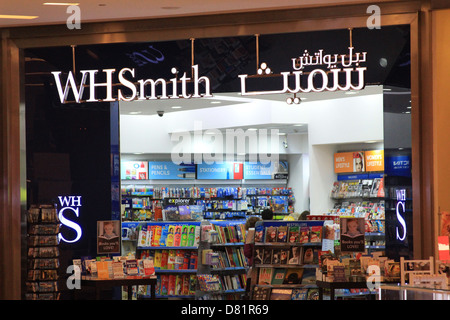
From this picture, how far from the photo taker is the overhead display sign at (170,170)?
52.0 ft

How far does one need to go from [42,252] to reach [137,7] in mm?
3253

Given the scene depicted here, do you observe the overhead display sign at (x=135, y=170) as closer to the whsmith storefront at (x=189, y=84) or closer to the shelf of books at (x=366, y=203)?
the shelf of books at (x=366, y=203)

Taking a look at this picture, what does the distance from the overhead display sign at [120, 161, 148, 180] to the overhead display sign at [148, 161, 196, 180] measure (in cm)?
11

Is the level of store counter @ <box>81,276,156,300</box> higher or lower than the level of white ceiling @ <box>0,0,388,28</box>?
lower

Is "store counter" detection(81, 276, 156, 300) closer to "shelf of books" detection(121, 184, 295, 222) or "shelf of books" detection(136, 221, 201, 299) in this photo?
"shelf of books" detection(136, 221, 201, 299)

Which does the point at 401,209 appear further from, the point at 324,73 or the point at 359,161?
the point at 359,161

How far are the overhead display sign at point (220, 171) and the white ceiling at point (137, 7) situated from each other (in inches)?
314

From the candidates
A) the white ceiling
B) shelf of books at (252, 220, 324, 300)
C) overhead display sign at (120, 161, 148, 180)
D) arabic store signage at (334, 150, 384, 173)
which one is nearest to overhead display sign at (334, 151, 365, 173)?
arabic store signage at (334, 150, 384, 173)

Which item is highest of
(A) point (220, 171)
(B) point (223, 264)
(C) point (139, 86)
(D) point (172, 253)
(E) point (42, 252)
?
(C) point (139, 86)

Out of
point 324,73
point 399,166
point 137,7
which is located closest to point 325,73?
point 324,73

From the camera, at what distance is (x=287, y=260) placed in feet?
28.1

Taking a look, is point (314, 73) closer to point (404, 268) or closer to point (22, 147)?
point (404, 268)

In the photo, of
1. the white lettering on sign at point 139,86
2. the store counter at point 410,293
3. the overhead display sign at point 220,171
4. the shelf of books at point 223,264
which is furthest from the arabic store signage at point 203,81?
the overhead display sign at point 220,171

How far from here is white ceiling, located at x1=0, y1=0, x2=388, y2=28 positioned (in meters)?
7.48
